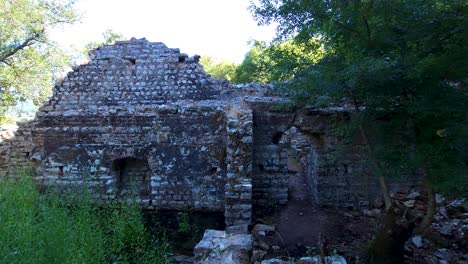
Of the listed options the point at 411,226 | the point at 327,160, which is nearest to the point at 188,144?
the point at 327,160

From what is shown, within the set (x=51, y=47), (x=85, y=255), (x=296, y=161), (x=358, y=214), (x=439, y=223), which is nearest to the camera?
(x=85, y=255)

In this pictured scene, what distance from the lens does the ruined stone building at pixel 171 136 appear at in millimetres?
7652

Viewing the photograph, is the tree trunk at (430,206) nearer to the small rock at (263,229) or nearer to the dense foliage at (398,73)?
the dense foliage at (398,73)

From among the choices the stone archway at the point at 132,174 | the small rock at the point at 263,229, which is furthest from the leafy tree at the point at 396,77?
the stone archway at the point at 132,174

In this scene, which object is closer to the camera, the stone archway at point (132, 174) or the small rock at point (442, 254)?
the small rock at point (442, 254)

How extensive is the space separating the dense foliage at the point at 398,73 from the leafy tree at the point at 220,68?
20099mm

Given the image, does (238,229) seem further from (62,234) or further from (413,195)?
(413,195)

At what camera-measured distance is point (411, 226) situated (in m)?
5.12

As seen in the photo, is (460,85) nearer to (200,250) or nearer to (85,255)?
(200,250)

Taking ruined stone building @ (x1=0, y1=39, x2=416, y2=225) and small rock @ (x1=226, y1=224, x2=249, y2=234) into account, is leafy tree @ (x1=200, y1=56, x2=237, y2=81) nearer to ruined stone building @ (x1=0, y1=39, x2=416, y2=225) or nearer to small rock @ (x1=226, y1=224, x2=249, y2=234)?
ruined stone building @ (x1=0, y1=39, x2=416, y2=225)

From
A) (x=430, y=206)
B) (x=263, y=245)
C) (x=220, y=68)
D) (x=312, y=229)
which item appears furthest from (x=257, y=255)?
(x=220, y=68)

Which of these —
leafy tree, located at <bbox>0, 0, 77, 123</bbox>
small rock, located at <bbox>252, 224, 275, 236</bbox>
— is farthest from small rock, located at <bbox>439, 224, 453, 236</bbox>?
leafy tree, located at <bbox>0, 0, 77, 123</bbox>

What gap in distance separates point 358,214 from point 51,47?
1519 cm

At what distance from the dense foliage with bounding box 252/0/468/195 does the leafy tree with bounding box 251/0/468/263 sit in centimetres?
1
